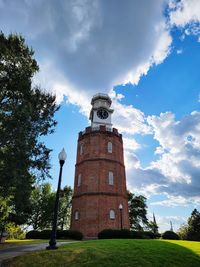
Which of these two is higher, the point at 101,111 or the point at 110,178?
the point at 101,111

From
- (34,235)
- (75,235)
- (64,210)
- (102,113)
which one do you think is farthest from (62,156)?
(64,210)

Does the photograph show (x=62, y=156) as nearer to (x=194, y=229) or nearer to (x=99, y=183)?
(x=99, y=183)

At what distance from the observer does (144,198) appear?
174 feet

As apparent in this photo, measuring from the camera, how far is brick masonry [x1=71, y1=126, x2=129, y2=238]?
1061 inches

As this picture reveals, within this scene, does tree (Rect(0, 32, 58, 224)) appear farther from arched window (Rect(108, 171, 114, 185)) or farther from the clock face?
the clock face

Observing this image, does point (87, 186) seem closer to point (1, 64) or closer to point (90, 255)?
point (1, 64)

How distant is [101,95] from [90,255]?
29839 mm

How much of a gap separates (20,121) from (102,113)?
71.8 feet

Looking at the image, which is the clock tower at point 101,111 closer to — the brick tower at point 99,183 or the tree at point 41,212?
the brick tower at point 99,183

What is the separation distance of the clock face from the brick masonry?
352 centimetres

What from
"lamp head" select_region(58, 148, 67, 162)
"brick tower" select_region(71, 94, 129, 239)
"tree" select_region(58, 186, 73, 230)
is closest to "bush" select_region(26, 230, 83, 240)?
"brick tower" select_region(71, 94, 129, 239)

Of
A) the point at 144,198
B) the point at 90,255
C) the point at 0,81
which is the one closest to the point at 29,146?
the point at 0,81

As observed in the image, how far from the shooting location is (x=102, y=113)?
36000mm

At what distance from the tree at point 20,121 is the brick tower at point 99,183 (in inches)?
469
